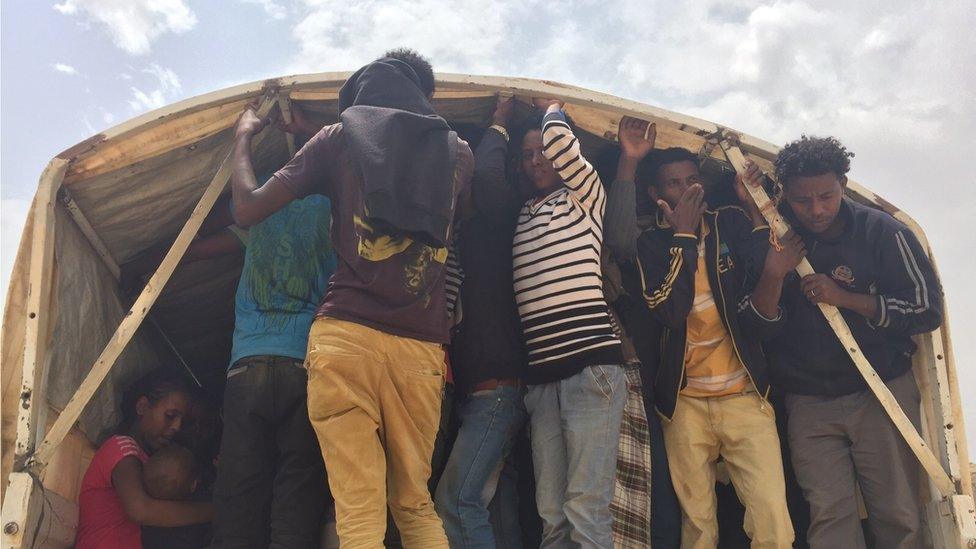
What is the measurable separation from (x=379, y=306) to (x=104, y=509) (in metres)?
1.94

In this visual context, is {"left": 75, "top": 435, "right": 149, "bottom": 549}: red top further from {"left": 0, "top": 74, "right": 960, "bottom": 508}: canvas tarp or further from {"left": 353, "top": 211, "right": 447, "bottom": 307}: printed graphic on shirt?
{"left": 353, "top": 211, "right": 447, "bottom": 307}: printed graphic on shirt

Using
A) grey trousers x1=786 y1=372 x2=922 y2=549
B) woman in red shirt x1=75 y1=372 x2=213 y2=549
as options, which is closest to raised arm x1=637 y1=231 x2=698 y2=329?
grey trousers x1=786 y1=372 x2=922 y2=549

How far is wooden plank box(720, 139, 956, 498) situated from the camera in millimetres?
3275

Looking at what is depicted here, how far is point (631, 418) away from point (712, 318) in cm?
75

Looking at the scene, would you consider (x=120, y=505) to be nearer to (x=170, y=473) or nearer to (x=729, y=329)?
(x=170, y=473)

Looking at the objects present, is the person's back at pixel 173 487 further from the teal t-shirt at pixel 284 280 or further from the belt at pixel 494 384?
the belt at pixel 494 384

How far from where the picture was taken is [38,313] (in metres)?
3.06

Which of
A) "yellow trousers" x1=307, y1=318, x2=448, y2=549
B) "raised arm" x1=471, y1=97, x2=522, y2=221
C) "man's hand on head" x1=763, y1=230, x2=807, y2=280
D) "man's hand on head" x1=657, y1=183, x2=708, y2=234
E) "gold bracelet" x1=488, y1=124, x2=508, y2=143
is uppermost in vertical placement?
"gold bracelet" x1=488, y1=124, x2=508, y2=143

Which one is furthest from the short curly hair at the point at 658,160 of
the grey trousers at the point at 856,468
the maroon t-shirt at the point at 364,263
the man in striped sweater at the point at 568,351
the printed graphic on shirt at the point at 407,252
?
the printed graphic on shirt at the point at 407,252

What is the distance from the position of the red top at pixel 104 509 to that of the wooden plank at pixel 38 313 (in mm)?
560

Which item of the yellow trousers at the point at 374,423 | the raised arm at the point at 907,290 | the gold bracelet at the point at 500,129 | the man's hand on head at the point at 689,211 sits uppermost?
the gold bracelet at the point at 500,129

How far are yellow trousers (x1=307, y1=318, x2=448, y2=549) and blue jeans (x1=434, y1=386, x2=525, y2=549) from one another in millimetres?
396

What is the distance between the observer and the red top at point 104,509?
337 centimetres

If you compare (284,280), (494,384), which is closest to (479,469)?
(494,384)
